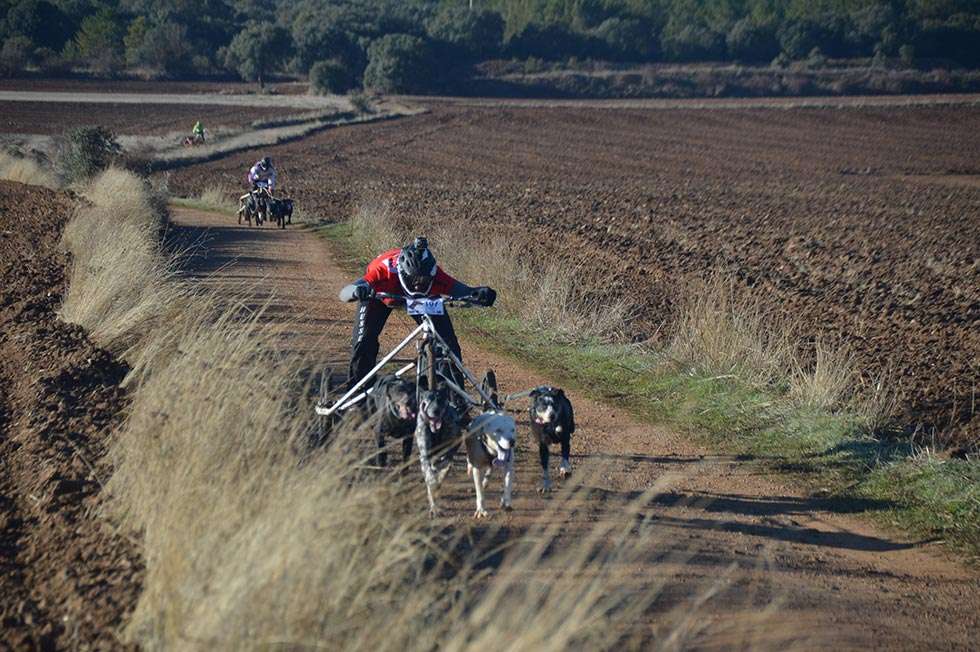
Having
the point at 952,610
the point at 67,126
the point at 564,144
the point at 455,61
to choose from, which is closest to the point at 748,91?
the point at 455,61

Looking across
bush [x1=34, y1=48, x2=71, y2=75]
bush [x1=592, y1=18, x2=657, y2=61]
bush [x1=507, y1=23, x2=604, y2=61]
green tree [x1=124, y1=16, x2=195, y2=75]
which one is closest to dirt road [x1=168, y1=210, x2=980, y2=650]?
bush [x1=34, y1=48, x2=71, y2=75]

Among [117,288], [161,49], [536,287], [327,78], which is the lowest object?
[327,78]

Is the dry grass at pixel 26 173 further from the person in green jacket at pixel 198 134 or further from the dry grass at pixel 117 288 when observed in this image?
the person in green jacket at pixel 198 134

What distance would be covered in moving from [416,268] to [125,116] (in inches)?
2496

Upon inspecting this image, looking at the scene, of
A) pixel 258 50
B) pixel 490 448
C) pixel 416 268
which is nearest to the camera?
pixel 490 448

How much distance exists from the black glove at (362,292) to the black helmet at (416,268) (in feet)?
1.03

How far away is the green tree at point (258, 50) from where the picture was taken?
94000 mm

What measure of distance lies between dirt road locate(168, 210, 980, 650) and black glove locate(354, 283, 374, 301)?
1581 mm

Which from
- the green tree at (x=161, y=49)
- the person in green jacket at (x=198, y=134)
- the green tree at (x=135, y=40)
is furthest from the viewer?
the green tree at (x=161, y=49)

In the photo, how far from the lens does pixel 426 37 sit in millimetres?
104625

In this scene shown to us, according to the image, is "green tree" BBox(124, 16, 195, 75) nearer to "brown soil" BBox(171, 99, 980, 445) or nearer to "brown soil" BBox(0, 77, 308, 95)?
"brown soil" BBox(0, 77, 308, 95)

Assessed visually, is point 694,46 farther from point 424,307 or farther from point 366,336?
point 424,307

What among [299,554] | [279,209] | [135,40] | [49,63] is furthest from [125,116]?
[299,554]

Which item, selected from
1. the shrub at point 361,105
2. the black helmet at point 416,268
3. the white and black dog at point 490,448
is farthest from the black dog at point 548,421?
the shrub at point 361,105
